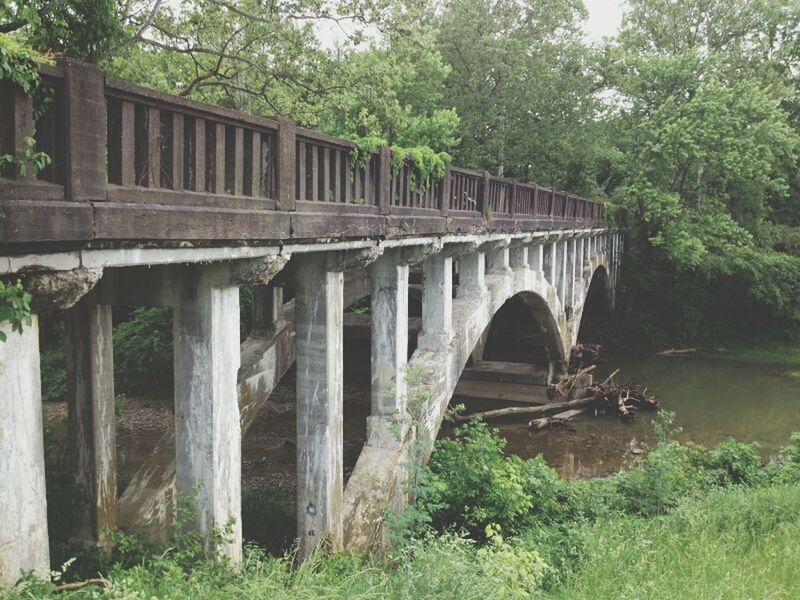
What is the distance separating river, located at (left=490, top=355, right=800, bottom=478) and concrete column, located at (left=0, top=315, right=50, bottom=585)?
1380 cm

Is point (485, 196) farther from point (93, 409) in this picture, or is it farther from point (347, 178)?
point (93, 409)

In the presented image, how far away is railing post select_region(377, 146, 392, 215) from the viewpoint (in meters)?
7.39

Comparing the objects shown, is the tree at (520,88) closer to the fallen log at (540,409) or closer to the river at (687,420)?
the river at (687,420)

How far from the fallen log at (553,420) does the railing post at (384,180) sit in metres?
12.2

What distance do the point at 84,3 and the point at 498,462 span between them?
8.26 metres

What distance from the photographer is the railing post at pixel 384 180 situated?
7.39 m

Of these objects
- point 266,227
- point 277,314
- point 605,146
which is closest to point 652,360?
point 605,146

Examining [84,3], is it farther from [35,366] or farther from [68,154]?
[35,366]

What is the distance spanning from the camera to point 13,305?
9.95 feet

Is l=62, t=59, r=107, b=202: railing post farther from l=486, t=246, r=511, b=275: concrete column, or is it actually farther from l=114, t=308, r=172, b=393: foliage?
l=114, t=308, r=172, b=393: foliage

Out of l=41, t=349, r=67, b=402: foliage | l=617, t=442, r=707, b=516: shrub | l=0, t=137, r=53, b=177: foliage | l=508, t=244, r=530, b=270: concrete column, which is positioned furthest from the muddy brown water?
l=0, t=137, r=53, b=177: foliage

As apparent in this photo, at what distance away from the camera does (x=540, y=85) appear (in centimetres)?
2638

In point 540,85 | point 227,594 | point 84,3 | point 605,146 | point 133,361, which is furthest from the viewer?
point 605,146

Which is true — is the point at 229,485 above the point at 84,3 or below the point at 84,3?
below
